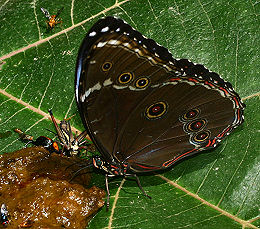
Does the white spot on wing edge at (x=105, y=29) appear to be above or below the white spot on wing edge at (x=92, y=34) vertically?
below

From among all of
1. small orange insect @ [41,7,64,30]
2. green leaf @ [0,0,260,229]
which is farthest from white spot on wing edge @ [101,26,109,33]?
small orange insect @ [41,7,64,30]

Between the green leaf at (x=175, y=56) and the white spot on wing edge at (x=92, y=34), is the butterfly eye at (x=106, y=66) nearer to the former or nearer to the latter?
the white spot on wing edge at (x=92, y=34)

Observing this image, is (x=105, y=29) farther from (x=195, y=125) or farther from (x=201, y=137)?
(x=201, y=137)

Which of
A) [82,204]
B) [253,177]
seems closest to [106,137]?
[82,204]

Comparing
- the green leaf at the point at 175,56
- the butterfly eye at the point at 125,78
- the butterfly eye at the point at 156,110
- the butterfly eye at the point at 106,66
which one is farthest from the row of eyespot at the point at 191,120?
the butterfly eye at the point at 106,66

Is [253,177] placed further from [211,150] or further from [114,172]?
[114,172]

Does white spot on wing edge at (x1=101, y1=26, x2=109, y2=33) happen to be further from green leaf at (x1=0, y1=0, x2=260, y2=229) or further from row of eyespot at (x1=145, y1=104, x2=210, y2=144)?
green leaf at (x1=0, y1=0, x2=260, y2=229)

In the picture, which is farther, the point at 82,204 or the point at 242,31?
the point at 242,31
